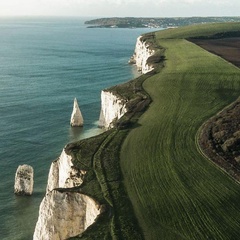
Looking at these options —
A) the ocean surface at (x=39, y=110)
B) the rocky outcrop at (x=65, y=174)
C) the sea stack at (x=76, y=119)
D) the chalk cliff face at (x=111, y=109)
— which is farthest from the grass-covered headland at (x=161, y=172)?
the ocean surface at (x=39, y=110)

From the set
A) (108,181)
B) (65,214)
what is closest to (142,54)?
(108,181)

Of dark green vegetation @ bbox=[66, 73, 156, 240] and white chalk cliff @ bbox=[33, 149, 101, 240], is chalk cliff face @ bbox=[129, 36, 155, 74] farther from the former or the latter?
white chalk cliff @ bbox=[33, 149, 101, 240]

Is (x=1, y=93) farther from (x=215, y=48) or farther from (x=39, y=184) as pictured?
(x=215, y=48)

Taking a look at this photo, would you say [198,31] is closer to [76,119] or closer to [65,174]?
[76,119]

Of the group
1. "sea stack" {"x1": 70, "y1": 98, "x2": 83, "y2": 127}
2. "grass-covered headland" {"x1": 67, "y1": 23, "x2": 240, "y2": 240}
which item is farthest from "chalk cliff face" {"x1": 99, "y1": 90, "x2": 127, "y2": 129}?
"sea stack" {"x1": 70, "y1": 98, "x2": 83, "y2": 127}

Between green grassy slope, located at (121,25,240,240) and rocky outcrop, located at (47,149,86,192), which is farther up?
green grassy slope, located at (121,25,240,240)

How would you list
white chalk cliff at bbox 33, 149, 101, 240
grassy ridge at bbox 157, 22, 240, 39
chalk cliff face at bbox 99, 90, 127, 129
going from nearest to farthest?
white chalk cliff at bbox 33, 149, 101, 240 < chalk cliff face at bbox 99, 90, 127, 129 < grassy ridge at bbox 157, 22, 240, 39

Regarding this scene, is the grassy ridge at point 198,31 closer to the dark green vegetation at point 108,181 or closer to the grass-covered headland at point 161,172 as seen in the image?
the grass-covered headland at point 161,172
